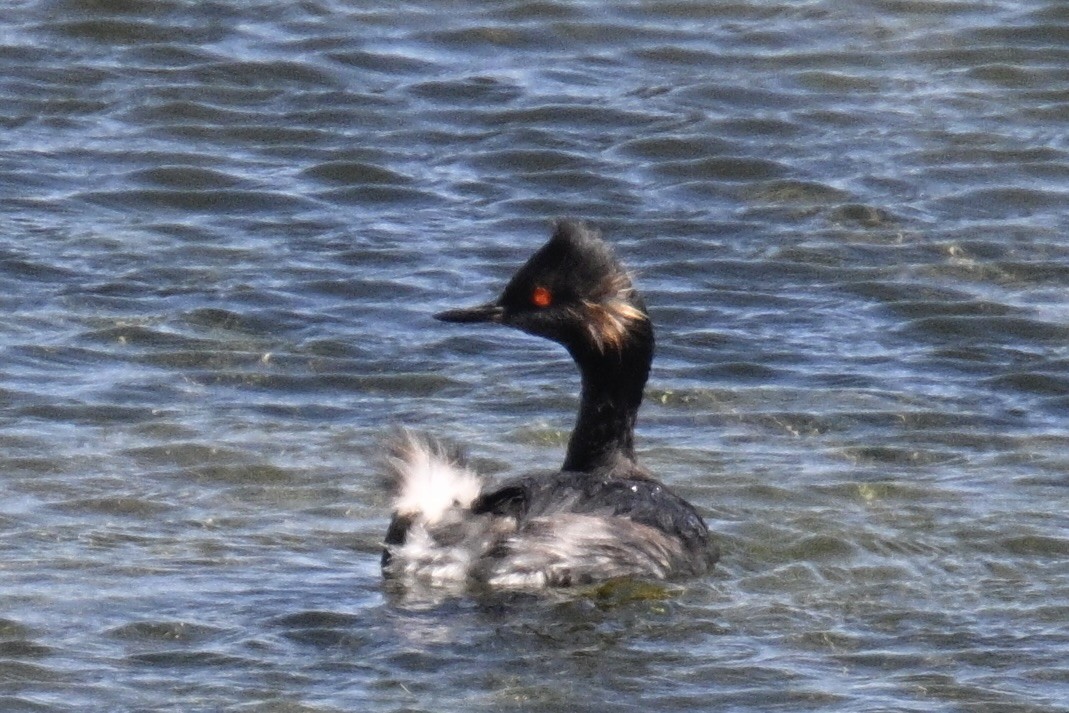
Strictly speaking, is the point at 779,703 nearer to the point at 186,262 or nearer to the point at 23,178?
the point at 186,262

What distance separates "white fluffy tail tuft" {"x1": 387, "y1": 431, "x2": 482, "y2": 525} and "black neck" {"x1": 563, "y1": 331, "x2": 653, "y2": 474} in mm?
816

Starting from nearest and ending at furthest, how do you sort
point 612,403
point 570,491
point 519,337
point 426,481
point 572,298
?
point 426,481 < point 570,491 < point 572,298 < point 612,403 < point 519,337

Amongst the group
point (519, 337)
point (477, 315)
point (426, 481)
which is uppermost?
point (477, 315)

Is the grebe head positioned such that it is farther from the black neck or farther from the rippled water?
the rippled water

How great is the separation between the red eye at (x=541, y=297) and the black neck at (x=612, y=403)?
247 mm

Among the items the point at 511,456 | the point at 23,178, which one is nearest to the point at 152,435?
the point at 511,456

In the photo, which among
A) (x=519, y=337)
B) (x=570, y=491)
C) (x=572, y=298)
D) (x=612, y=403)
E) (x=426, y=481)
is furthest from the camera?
(x=519, y=337)

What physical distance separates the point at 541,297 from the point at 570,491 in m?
0.71

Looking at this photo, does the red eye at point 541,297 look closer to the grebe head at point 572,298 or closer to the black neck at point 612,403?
the grebe head at point 572,298

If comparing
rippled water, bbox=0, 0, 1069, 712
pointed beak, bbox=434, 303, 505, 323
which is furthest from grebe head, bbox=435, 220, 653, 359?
rippled water, bbox=0, 0, 1069, 712

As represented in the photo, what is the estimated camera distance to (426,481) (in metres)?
6.35

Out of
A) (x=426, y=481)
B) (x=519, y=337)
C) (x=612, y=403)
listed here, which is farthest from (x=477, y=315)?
(x=519, y=337)

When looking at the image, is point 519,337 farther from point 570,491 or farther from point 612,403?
point 570,491

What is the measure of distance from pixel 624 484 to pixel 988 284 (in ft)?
10.2
